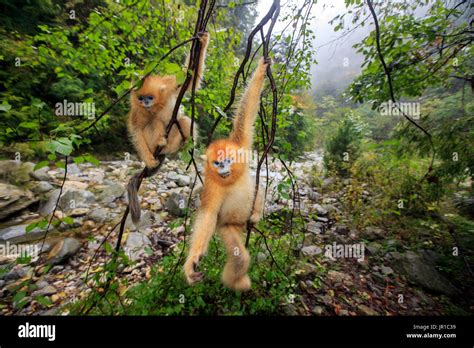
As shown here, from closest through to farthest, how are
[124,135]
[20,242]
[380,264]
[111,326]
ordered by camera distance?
[111,326]
[20,242]
[380,264]
[124,135]

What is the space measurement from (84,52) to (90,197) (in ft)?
12.2

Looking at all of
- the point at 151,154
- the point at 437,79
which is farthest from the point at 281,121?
the point at 437,79

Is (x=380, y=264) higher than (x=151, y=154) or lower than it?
lower

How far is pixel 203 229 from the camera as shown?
Result: 6.70 feet

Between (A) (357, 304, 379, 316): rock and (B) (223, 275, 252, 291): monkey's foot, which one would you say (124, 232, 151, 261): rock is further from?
(A) (357, 304, 379, 316): rock

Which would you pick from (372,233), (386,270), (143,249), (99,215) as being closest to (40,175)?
(99,215)

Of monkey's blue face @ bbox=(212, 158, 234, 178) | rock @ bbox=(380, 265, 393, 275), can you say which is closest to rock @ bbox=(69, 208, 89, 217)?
monkey's blue face @ bbox=(212, 158, 234, 178)

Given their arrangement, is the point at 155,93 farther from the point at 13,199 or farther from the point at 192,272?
the point at 13,199

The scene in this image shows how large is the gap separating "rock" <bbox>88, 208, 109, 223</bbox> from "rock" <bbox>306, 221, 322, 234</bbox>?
514cm

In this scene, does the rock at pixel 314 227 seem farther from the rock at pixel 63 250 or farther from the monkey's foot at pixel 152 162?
the rock at pixel 63 250

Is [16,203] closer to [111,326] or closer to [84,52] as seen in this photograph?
[84,52]

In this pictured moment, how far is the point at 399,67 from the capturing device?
135 inches

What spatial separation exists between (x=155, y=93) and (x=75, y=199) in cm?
449

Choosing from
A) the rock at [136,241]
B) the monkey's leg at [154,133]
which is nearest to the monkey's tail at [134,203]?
the monkey's leg at [154,133]
